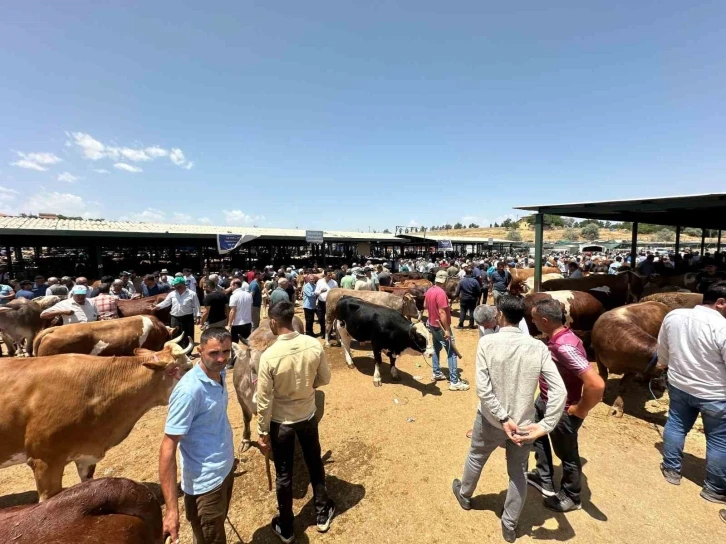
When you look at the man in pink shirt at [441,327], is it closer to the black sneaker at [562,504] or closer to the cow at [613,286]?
the black sneaker at [562,504]

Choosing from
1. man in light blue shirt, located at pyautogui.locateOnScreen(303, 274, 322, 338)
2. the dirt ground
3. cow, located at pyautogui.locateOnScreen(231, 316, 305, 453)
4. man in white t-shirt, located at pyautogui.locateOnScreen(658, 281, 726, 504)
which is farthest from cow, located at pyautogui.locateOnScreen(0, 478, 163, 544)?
man in light blue shirt, located at pyautogui.locateOnScreen(303, 274, 322, 338)

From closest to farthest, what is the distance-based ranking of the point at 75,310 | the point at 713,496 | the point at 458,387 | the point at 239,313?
1. the point at 713,496
2. the point at 458,387
3. the point at 75,310
4. the point at 239,313

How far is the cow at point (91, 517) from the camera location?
1542mm

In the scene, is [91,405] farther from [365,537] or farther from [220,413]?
[365,537]

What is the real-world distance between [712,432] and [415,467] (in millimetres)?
3153

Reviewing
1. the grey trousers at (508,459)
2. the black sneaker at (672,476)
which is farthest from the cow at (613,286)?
the grey trousers at (508,459)

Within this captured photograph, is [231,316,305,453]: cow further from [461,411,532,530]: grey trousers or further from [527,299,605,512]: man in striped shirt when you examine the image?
[527,299,605,512]: man in striped shirt

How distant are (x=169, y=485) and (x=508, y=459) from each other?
258cm

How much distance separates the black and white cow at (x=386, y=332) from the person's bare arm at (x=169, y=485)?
4733mm

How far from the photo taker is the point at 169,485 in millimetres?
1941

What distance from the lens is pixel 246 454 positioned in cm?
428

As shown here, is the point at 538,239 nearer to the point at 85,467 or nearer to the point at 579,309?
the point at 579,309

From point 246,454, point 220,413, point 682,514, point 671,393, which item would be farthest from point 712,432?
point 246,454

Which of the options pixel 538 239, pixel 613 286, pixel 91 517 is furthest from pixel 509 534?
pixel 613 286
